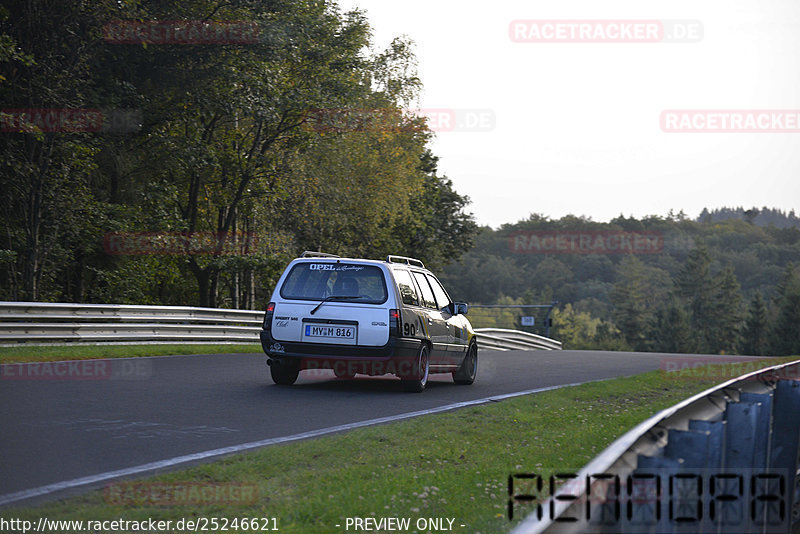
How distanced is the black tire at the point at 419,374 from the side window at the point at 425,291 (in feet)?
2.84

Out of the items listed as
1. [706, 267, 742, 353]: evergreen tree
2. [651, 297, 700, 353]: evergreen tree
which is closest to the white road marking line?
[651, 297, 700, 353]: evergreen tree

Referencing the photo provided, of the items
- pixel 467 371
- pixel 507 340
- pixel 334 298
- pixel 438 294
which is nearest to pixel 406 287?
pixel 334 298

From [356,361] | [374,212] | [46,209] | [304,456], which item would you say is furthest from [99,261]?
[304,456]

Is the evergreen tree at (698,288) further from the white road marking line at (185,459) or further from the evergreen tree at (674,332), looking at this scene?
the white road marking line at (185,459)

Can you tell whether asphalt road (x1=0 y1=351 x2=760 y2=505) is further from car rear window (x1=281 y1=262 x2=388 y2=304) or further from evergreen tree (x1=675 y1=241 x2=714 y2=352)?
evergreen tree (x1=675 y1=241 x2=714 y2=352)

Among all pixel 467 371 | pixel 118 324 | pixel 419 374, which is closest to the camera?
pixel 419 374

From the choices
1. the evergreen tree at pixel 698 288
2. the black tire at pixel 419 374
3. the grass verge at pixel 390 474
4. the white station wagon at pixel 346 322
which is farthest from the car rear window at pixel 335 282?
the evergreen tree at pixel 698 288

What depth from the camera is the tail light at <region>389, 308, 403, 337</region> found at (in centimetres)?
1172

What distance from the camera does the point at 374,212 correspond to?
136 ft

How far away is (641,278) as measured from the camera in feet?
531

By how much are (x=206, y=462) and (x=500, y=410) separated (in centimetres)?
459

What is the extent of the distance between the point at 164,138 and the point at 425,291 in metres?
15.2

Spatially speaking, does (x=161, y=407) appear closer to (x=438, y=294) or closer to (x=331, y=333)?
(x=331, y=333)

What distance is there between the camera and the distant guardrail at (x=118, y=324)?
53.8 ft
